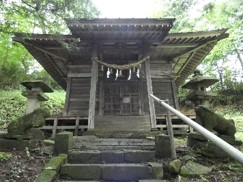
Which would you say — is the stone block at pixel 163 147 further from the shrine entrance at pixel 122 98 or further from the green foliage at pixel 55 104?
the green foliage at pixel 55 104

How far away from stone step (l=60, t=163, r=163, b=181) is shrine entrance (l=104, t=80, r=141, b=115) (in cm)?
689

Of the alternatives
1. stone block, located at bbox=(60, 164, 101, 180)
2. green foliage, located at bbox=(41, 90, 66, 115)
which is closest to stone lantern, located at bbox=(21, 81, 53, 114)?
stone block, located at bbox=(60, 164, 101, 180)

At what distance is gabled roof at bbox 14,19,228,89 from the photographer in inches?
342

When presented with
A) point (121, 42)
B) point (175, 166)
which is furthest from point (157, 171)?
point (121, 42)

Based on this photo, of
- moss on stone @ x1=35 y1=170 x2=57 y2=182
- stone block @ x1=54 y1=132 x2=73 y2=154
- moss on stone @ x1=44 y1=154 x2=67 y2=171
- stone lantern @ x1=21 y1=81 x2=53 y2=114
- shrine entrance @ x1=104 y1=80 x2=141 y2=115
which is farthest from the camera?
shrine entrance @ x1=104 y1=80 x2=141 y2=115

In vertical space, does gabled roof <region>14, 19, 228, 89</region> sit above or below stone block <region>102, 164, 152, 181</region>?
above

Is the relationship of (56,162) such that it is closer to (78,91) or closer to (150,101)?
(150,101)

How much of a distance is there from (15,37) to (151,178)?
791 cm

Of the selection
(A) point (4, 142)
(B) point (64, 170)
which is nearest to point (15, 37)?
(A) point (4, 142)

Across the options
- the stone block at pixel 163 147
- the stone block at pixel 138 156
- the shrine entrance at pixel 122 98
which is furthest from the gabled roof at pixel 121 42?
the stone block at pixel 163 147

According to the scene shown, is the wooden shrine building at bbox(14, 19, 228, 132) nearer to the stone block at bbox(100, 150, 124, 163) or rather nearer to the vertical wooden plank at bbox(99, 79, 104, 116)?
the vertical wooden plank at bbox(99, 79, 104, 116)

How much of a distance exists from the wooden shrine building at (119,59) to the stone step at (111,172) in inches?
165

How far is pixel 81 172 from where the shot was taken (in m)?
4.25

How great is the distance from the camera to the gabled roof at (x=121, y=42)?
869cm
